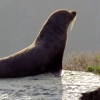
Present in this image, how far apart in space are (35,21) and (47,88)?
7578 cm

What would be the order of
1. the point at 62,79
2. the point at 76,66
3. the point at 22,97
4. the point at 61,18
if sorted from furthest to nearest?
1. the point at 76,66
2. the point at 61,18
3. the point at 62,79
4. the point at 22,97

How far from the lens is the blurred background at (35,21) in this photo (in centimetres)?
7225

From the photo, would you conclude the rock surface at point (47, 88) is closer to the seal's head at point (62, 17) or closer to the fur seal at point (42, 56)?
the fur seal at point (42, 56)

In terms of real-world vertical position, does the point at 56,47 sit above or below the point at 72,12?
below

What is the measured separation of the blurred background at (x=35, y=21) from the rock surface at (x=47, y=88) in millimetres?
64577

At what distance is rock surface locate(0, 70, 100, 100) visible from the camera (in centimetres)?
372

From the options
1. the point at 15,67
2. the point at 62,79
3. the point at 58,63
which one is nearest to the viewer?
the point at 62,79

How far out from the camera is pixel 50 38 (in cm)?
568

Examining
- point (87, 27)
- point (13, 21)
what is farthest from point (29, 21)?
point (87, 27)

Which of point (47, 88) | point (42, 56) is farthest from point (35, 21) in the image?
point (47, 88)

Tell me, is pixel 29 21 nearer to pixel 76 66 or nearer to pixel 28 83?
pixel 76 66

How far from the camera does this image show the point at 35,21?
3127 inches

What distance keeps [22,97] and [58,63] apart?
81.4 inches

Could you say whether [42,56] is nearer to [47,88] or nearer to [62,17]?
[62,17]
